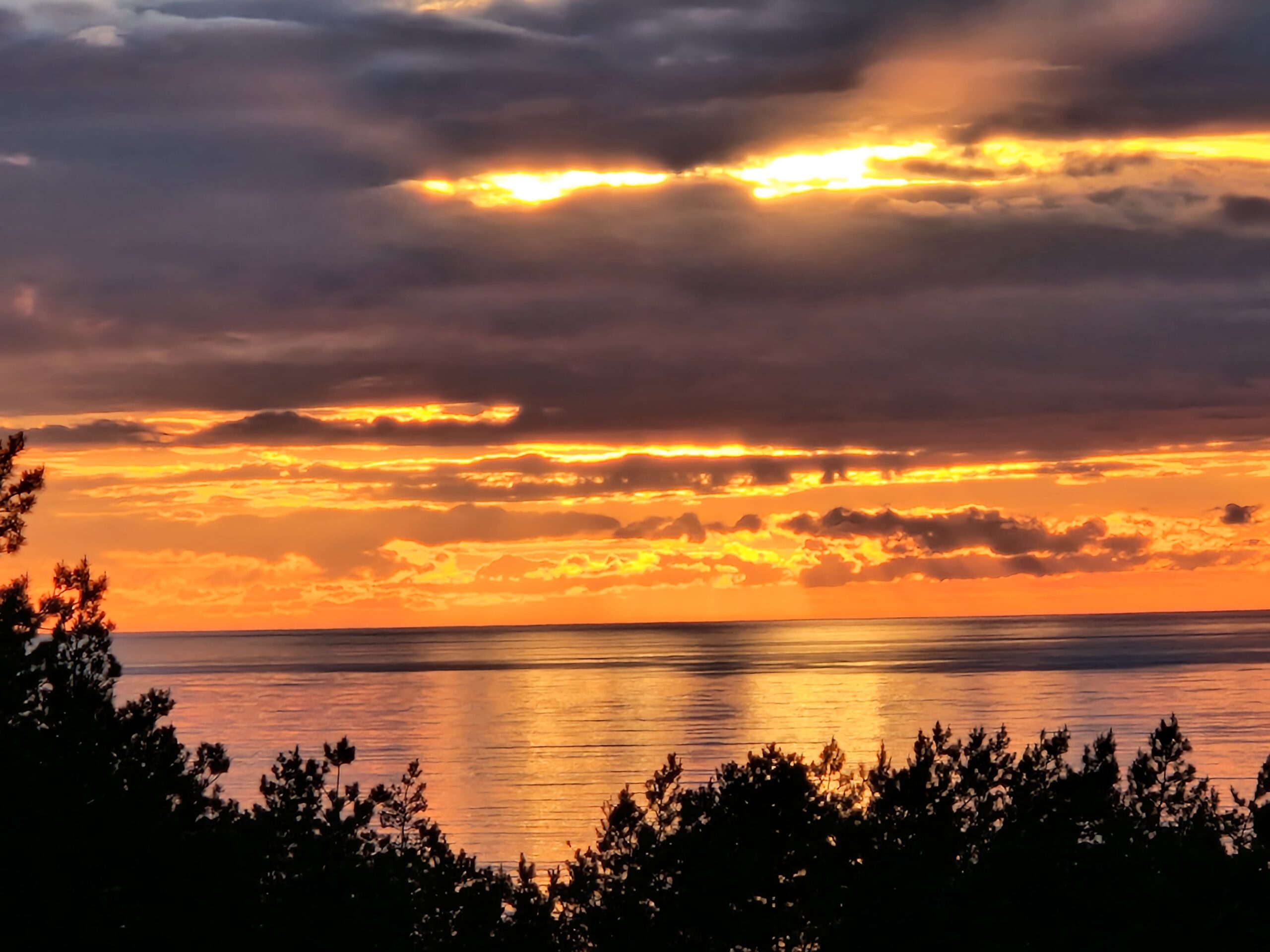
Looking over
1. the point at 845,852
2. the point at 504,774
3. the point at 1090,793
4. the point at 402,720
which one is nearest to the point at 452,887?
the point at 845,852

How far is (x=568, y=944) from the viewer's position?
128 ft

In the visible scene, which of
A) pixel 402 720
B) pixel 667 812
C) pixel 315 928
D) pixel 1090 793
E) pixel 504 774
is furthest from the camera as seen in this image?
pixel 402 720

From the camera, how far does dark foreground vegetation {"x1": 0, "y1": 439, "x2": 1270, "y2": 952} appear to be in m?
28.9

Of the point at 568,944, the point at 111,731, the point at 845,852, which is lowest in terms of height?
the point at 568,944

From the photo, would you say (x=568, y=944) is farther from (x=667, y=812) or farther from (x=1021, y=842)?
(x=1021, y=842)

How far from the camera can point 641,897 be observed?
125 ft

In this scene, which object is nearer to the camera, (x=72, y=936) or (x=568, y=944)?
(x=72, y=936)

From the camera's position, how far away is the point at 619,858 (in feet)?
135

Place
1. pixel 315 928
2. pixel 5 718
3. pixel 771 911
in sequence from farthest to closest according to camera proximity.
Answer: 1. pixel 771 911
2. pixel 315 928
3. pixel 5 718

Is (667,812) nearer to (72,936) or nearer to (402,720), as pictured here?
(72,936)

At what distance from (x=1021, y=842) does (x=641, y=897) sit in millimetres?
10082

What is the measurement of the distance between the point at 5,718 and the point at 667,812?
22.8 meters

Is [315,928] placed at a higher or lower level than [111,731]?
lower

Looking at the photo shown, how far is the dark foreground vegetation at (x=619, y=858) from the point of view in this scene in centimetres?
2886
